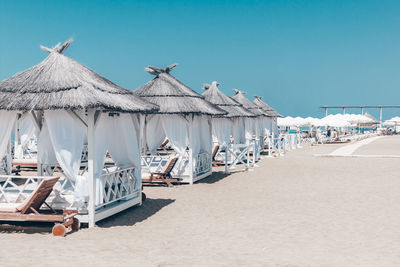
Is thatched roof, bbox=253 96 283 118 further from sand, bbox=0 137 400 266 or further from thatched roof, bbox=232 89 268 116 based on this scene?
sand, bbox=0 137 400 266

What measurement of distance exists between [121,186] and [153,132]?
6.25 meters

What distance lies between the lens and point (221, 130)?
2050cm

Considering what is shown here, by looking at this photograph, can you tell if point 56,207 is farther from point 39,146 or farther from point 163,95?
point 163,95

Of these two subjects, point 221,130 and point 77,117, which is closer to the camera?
point 77,117

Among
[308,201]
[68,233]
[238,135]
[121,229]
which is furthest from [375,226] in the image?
[238,135]

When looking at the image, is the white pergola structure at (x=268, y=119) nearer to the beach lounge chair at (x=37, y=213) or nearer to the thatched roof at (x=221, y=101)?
the thatched roof at (x=221, y=101)

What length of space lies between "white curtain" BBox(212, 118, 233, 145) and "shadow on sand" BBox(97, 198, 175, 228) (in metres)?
8.99

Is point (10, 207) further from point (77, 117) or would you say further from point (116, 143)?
point (116, 143)

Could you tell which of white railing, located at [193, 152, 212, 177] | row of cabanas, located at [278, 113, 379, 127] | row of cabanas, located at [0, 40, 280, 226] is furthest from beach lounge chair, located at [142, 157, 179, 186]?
row of cabanas, located at [278, 113, 379, 127]

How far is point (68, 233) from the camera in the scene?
26.2ft

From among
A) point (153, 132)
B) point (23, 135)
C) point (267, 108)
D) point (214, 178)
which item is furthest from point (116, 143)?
point (267, 108)

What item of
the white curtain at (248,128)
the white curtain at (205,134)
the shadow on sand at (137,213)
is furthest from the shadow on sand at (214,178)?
the white curtain at (248,128)

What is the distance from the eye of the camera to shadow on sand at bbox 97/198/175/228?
29.0 ft

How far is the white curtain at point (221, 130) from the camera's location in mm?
20125
